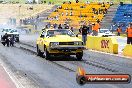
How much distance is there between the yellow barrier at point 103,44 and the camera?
88.7 ft

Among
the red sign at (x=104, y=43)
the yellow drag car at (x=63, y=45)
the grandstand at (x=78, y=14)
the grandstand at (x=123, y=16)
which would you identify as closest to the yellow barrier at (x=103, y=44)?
the red sign at (x=104, y=43)

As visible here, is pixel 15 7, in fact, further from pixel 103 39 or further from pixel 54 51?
pixel 54 51

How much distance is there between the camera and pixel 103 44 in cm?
2930

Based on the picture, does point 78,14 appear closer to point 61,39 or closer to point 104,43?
point 104,43

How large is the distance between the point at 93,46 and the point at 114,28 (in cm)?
2921

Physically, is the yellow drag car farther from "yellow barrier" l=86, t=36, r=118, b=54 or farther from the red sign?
the red sign

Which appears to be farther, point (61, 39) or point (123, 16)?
point (123, 16)

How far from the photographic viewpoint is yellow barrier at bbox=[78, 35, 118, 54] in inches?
1064

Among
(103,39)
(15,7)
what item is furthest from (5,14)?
(103,39)

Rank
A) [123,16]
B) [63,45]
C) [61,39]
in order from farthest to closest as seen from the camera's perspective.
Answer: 1. [123,16]
2. [61,39]
3. [63,45]

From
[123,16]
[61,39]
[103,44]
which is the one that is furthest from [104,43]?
[123,16]

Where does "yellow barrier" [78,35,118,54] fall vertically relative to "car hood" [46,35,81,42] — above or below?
below

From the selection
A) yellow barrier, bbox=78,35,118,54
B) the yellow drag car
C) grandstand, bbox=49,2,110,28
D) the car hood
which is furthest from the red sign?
grandstand, bbox=49,2,110,28

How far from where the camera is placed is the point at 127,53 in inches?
966
